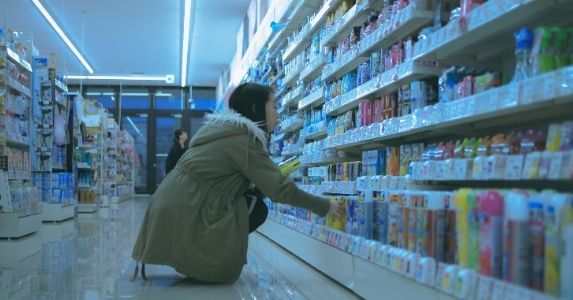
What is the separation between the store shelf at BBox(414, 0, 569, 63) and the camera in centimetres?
165

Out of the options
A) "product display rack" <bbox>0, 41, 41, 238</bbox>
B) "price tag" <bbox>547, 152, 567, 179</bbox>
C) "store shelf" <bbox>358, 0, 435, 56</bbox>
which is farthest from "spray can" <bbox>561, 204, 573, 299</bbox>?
"product display rack" <bbox>0, 41, 41, 238</bbox>

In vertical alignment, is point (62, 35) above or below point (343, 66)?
above

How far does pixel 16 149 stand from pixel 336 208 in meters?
4.72

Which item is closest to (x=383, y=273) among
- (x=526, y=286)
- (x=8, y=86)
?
(x=526, y=286)

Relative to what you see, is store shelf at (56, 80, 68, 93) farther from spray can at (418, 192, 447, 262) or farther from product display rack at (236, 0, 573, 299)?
spray can at (418, 192, 447, 262)

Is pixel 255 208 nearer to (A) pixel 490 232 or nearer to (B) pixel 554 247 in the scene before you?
(A) pixel 490 232

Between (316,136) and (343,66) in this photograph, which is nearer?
(343,66)

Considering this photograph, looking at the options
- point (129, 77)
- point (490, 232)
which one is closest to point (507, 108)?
point (490, 232)

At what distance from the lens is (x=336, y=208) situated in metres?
2.80

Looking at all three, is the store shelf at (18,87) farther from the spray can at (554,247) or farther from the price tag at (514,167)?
the spray can at (554,247)

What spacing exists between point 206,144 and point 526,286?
2034 millimetres

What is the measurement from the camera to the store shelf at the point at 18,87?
19.3 feet

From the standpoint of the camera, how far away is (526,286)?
1.37 metres

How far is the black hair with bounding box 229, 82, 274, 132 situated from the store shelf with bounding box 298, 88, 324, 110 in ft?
2.80
